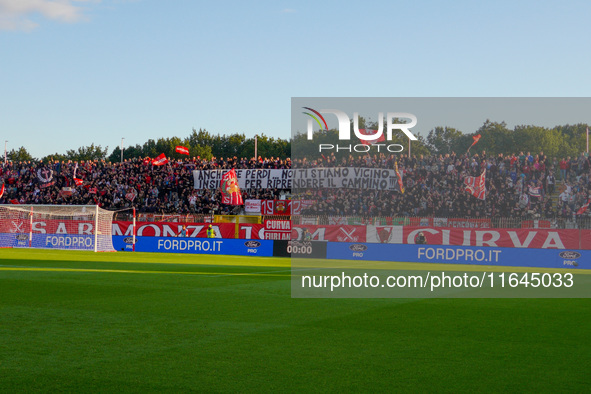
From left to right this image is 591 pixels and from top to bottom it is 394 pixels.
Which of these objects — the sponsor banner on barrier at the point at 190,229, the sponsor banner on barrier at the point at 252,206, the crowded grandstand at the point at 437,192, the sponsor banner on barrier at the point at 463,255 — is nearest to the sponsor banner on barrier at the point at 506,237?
the sponsor banner on barrier at the point at 463,255

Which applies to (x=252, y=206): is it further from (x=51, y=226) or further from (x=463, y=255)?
(x=463, y=255)

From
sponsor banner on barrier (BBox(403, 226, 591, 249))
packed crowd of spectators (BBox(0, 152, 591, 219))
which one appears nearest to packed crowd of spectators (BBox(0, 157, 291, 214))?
packed crowd of spectators (BBox(0, 152, 591, 219))

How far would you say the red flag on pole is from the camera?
1731 inches

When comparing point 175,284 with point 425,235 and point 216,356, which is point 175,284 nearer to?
point 216,356

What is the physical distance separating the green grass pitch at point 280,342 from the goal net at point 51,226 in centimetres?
2354

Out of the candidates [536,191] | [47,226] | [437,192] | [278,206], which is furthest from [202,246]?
[536,191]

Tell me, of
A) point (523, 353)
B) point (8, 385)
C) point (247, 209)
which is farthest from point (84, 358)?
point (247, 209)

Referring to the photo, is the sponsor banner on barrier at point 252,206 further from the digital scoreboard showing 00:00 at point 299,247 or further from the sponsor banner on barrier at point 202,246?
the digital scoreboard showing 00:00 at point 299,247

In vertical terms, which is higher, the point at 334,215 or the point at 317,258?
the point at 334,215

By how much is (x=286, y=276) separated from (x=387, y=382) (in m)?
14.2

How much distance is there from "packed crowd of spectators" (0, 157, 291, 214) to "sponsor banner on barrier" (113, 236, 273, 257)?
22.8 feet

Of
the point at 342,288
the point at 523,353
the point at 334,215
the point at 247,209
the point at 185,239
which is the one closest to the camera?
the point at 523,353

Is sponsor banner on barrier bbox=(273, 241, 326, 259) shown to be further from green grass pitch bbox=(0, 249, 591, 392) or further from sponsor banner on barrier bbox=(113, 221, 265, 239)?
green grass pitch bbox=(0, 249, 591, 392)

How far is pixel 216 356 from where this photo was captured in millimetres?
7664
